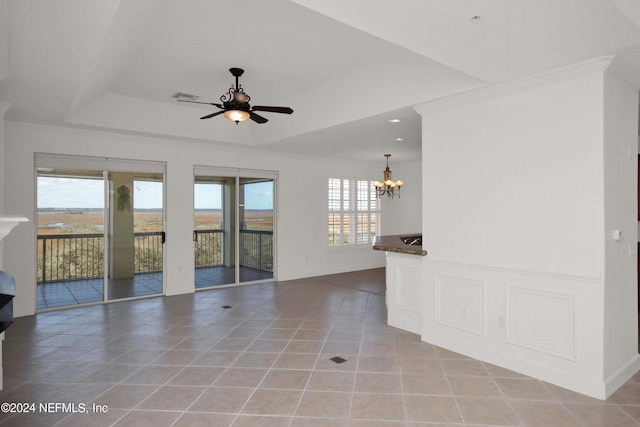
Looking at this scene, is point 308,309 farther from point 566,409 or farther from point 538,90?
point 538,90

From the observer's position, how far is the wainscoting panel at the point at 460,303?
11.7 ft

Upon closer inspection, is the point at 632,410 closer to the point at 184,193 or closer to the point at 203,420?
the point at 203,420

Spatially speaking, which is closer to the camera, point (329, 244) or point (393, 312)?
point (393, 312)

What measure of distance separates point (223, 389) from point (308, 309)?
2434 millimetres

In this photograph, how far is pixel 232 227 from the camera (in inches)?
275

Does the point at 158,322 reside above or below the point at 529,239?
below

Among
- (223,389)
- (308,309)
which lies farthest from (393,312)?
(223,389)

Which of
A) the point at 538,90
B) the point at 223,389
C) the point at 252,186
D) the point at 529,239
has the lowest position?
the point at 223,389

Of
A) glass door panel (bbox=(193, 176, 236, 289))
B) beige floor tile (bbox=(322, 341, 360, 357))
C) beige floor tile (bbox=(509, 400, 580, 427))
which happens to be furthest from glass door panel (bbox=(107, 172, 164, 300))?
beige floor tile (bbox=(509, 400, 580, 427))

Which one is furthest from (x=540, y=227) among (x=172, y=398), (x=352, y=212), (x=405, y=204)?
(x=405, y=204)

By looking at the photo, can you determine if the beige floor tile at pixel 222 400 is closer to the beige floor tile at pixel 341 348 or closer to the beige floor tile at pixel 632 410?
the beige floor tile at pixel 341 348

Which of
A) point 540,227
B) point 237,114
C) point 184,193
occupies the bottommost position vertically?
point 540,227

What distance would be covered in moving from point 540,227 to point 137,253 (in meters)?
5.57

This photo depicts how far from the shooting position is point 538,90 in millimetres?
3170
